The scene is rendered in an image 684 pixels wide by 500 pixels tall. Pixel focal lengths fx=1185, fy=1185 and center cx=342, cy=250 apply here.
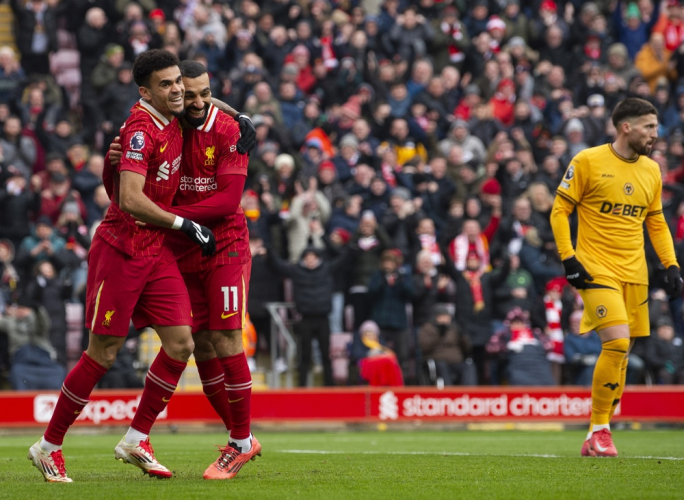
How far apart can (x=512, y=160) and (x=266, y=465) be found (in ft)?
37.2

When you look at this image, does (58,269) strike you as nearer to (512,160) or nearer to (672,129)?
(512,160)

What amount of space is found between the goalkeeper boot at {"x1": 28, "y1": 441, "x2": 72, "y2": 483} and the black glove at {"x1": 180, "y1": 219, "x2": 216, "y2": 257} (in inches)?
61.1

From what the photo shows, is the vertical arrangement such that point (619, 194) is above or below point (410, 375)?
above

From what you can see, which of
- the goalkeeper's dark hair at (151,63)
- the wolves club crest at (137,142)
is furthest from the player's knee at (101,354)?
the goalkeeper's dark hair at (151,63)

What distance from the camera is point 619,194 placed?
368 inches

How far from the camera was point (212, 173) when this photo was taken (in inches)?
298


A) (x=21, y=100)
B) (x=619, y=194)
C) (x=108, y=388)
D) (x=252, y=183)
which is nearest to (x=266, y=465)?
(x=619, y=194)

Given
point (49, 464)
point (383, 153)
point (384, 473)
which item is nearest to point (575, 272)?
point (384, 473)

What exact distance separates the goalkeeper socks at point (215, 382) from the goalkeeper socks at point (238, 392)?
1.18 ft

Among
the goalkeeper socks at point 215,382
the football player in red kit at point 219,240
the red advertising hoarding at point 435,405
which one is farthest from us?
the red advertising hoarding at point 435,405

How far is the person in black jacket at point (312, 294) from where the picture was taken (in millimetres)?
16734

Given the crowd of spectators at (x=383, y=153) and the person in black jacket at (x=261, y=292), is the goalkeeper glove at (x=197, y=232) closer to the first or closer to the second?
the crowd of spectators at (x=383, y=153)

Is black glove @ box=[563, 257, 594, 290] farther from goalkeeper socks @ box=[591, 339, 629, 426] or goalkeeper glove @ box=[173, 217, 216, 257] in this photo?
goalkeeper glove @ box=[173, 217, 216, 257]

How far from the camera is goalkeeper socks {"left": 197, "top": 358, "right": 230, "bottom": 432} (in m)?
7.89
